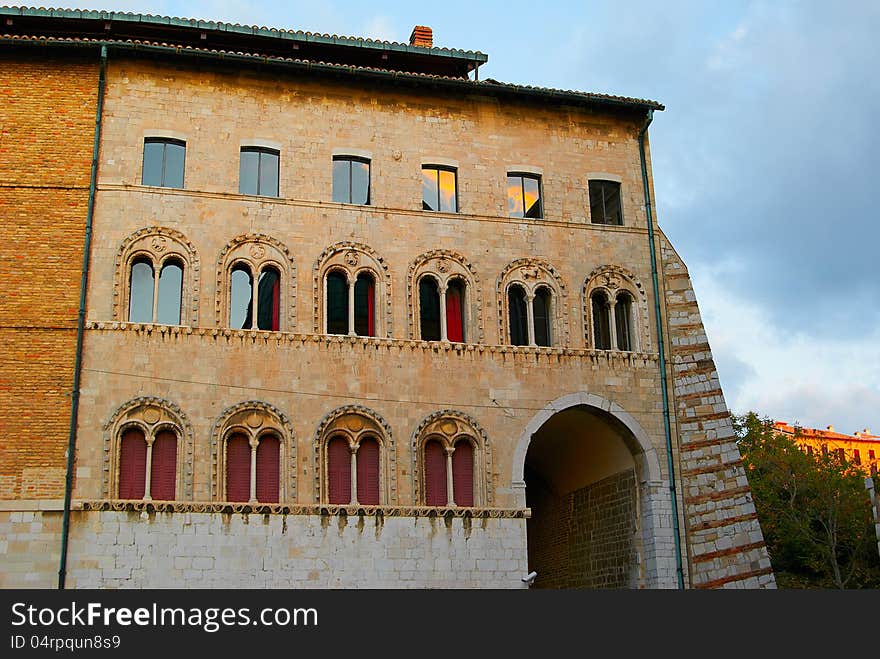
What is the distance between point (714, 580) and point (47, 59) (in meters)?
19.2

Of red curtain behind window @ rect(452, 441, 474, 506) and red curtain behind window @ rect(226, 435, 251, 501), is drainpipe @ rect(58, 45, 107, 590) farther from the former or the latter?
red curtain behind window @ rect(452, 441, 474, 506)

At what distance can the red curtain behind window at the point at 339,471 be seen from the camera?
2352cm

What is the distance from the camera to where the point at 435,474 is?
79.6 feet

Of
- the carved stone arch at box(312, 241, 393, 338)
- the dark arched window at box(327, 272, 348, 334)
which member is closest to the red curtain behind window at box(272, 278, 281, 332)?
the carved stone arch at box(312, 241, 393, 338)

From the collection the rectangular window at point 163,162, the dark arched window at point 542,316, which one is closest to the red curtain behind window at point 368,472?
the dark arched window at point 542,316

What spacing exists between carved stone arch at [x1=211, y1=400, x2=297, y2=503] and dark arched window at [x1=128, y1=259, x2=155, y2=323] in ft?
9.31

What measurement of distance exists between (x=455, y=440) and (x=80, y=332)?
8.40 m

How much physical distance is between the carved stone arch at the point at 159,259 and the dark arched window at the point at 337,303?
2.93 metres

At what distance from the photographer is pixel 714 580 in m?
24.5

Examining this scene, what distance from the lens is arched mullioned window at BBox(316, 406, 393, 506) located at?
23531mm

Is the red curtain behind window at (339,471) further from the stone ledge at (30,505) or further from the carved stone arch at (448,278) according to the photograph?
the stone ledge at (30,505)

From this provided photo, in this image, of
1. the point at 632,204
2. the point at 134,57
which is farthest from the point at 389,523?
the point at 134,57

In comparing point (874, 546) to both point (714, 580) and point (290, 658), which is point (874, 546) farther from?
point (290, 658)

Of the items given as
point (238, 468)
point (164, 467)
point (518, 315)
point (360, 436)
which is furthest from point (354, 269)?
point (164, 467)
